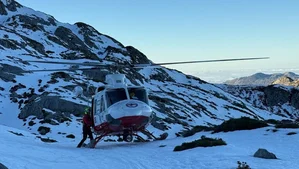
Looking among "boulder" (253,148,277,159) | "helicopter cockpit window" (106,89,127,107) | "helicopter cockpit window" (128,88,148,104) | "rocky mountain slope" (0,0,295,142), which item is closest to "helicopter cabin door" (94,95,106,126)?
"helicopter cockpit window" (106,89,127,107)

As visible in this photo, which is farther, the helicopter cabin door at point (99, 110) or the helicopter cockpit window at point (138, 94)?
the helicopter cabin door at point (99, 110)

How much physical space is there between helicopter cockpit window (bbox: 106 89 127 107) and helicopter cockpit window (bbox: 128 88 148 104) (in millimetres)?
445

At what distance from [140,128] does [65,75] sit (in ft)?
128

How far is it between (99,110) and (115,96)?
2.11 m

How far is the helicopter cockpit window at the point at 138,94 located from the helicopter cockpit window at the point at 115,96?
0.45 metres

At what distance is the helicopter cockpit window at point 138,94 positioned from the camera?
2062cm

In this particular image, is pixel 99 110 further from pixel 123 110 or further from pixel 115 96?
pixel 123 110

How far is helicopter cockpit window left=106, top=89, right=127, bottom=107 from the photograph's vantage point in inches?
805

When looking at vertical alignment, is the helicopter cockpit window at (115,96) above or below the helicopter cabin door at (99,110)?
above

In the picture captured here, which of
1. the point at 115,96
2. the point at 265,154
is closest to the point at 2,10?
the point at 115,96

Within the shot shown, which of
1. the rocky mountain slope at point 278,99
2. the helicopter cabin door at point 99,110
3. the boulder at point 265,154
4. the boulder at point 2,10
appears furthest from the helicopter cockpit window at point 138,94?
the rocky mountain slope at point 278,99

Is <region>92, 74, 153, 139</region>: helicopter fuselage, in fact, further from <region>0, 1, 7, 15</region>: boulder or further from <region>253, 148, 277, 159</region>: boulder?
<region>0, 1, 7, 15</region>: boulder

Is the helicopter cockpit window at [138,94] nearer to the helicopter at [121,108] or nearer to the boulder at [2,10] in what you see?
the helicopter at [121,108]

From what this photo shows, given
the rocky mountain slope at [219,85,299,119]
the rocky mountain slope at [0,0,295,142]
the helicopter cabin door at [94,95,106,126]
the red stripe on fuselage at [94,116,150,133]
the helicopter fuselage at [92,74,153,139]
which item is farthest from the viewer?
the rocky mountain slope at [219,85,299,119]
